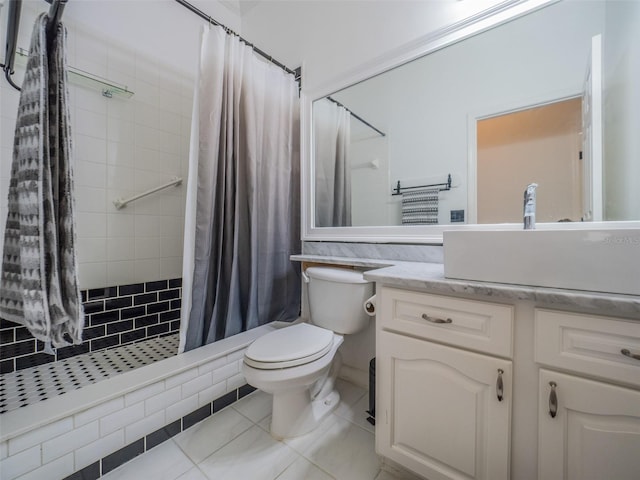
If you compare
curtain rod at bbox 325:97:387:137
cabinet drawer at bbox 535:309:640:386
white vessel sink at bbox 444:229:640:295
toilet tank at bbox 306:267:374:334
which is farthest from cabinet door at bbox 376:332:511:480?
curtain rod at bbox 325:97:387:137

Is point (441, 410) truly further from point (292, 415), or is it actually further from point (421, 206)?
point (421, 206)

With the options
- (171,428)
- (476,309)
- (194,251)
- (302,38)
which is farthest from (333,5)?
(171,428)

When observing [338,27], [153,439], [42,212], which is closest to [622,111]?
[338,27]

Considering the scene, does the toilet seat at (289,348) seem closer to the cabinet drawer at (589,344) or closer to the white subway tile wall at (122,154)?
the cabinet drawer at (589,344)

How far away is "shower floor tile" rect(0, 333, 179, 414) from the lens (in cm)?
111

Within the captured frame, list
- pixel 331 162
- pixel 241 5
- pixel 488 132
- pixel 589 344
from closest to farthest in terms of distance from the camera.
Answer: pixel 589 344 < pixel 488 132 < pixel 331 162 < pixel 241 5

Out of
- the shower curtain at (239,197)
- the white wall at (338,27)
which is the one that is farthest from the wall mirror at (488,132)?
the shower curtain at (239,197)

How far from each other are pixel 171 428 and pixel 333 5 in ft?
8.29

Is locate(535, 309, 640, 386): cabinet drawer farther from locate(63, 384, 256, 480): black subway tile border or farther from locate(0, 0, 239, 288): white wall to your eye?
locate(0, 0, 239, 288): white wall

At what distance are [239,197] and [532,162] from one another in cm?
151

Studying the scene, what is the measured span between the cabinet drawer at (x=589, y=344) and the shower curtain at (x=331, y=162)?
1.24 metres

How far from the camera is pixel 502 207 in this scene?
122 centimetres

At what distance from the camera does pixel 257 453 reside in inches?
43.6

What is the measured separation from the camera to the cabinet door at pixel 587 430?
61 centimetres
